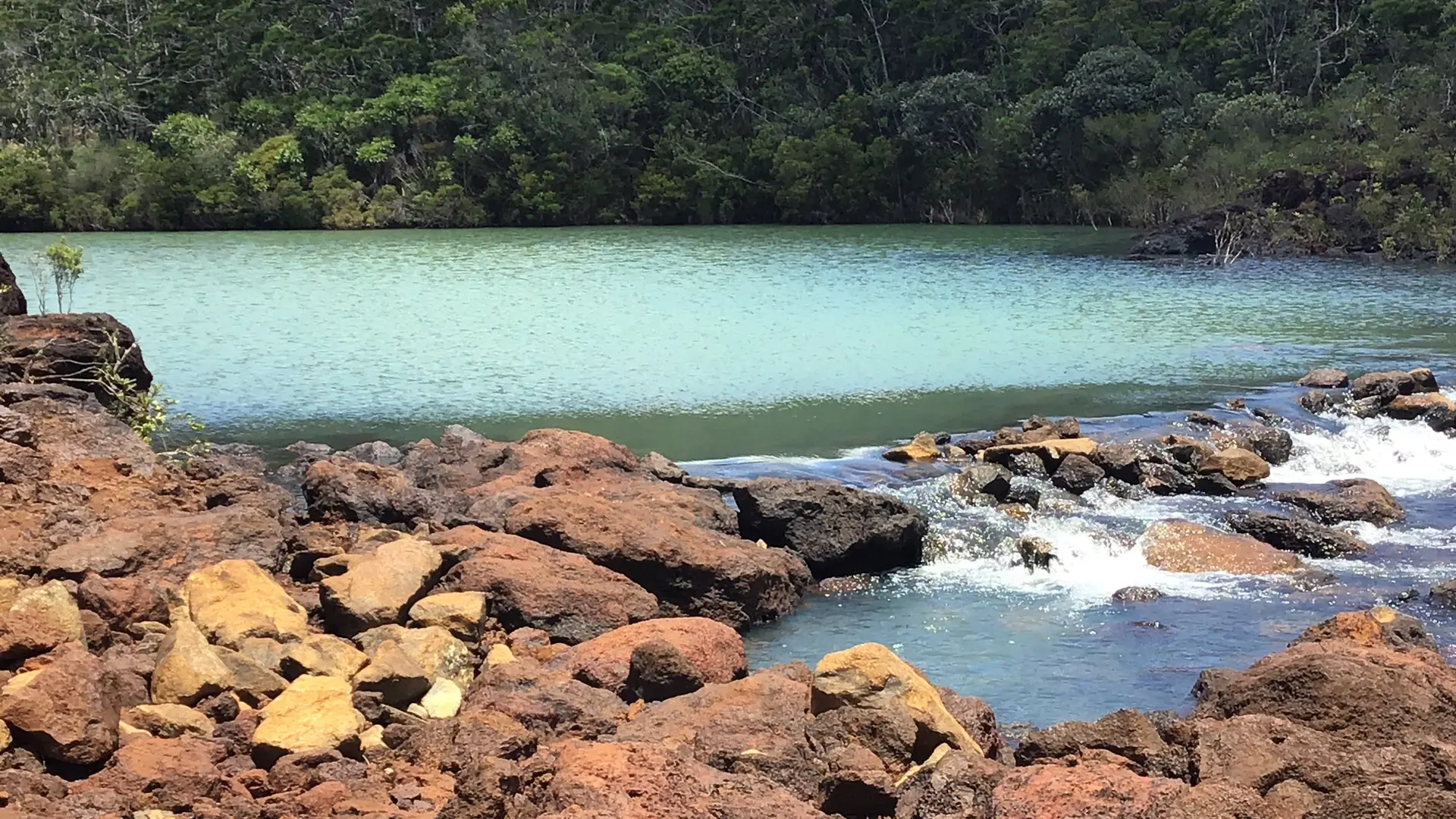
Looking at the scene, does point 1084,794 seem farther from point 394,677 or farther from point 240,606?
point 240,606

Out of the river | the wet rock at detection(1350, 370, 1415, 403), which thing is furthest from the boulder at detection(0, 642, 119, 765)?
the wet rock at detection(1350, 370, 1415, 403)

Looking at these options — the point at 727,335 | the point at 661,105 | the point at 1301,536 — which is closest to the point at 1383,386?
the point at 1301,536

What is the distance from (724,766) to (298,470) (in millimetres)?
9623

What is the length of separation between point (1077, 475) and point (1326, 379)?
8.68 meters

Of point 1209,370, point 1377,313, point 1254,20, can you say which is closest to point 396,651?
point 1209,370

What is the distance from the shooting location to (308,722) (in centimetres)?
707

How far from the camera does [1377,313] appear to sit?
102ft

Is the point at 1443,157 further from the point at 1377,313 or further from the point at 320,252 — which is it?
the point at 320,252

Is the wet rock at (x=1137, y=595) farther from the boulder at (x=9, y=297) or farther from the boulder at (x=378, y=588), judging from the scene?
the boulder at (x=9, y=297)

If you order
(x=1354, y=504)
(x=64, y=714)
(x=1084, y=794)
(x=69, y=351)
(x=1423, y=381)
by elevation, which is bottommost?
(x=1354, y=504)

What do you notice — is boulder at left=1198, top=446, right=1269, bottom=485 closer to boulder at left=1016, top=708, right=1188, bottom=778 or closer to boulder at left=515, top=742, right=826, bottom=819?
boulder at left=1016, top=708, right=1188, bottom=778

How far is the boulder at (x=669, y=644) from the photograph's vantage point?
28.1 ft

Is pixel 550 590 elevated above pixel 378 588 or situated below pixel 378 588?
below

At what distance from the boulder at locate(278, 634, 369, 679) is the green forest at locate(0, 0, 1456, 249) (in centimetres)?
4864
